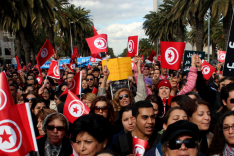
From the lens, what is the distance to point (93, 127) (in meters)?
2.52

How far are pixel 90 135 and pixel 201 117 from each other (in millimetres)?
1486

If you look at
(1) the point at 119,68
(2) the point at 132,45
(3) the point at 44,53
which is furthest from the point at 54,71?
(2) the point at 132,45

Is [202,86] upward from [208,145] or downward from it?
upward

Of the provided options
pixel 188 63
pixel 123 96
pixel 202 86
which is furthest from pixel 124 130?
pixel 188 63

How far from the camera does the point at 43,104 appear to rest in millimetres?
4309

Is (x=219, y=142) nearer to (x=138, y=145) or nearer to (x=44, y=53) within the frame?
(x=138, y=145)

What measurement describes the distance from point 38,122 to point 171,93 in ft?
9.26

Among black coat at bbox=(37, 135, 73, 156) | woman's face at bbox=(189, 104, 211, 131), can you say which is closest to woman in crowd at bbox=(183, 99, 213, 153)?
woman's face at bbox=(189, 104, 211, 131)

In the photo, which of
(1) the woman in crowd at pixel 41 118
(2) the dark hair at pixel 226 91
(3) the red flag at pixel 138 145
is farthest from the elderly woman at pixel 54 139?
(2) the dark hair at pixel 226 91

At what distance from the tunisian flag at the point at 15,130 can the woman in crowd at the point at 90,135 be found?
0.50m

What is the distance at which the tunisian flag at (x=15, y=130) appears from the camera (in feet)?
8.35

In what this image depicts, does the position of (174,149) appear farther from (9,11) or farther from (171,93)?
(9,11)

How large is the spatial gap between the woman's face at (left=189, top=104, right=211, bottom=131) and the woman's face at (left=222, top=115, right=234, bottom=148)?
1.34ft

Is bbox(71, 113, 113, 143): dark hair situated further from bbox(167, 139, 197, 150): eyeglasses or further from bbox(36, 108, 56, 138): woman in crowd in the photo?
bbox(36, 108, 56, 138): woman in crowd
